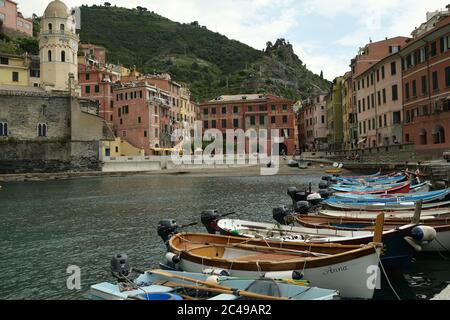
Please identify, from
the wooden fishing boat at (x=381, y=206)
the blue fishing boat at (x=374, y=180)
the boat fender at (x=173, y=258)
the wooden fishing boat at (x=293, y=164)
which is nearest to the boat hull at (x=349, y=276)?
the boat fender at (x=173, y=258)

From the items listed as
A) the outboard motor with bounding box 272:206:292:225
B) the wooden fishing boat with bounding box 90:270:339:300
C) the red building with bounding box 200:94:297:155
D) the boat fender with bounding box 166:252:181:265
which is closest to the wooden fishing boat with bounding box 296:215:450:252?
the outboard motor with bounding box 272:206:292:225

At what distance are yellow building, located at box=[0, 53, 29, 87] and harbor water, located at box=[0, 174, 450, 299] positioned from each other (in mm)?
49338

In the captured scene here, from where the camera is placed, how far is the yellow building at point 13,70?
8356 cm

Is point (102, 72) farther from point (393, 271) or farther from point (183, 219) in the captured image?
point (393, 271)

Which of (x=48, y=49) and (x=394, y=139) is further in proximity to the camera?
(x=48, y=49)

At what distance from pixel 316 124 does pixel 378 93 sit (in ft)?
132

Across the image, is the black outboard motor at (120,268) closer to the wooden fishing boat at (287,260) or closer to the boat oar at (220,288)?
the boat oar at (220,288)

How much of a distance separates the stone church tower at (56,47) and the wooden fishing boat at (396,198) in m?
66.6

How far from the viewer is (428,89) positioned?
47.7 m

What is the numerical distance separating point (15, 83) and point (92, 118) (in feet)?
68.9

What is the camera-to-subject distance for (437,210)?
19438mm

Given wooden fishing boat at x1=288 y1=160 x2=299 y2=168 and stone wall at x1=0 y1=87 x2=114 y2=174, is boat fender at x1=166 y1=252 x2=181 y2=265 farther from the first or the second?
stone wall at x1=0 y1=87 x2=114 y2=174

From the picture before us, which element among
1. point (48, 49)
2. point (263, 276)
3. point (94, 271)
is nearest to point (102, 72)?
point (48, 49)
